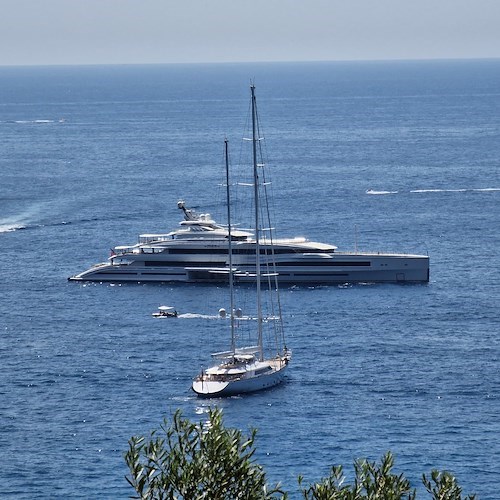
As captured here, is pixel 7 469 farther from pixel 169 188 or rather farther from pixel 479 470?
pixel 169 188

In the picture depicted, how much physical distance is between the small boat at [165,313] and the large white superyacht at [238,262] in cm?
1089

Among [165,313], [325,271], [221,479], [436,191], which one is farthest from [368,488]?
[436,191]

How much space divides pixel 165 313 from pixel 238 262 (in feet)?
44.2

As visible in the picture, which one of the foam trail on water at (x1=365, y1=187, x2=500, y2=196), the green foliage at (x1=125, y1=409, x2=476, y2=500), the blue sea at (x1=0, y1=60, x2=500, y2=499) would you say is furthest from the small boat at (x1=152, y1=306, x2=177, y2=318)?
the green foliage at (x1=125, y1=409, x2=476, y2=500)

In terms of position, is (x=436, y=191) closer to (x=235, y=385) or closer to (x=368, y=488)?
(x=235, y=385)

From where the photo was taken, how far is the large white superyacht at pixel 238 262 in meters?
103

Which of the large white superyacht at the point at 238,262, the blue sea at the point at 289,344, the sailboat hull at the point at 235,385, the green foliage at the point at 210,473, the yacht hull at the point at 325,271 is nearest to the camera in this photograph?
the green foliage at the point at 210,473

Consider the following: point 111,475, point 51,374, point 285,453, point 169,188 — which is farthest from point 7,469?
point 169,188

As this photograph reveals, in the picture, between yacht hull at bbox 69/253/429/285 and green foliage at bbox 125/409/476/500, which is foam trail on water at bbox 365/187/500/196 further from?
green foliage at bbox 125/409/476/500

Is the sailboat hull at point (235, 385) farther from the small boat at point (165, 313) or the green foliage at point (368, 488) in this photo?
the green foliage at point (368, 488)

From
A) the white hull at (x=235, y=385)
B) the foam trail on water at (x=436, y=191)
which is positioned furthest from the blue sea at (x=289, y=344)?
the white hull at (x=235, y=385)

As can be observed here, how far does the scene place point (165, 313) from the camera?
92.7m

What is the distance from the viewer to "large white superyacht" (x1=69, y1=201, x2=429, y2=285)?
103m

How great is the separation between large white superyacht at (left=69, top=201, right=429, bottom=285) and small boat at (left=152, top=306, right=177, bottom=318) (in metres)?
10.9
